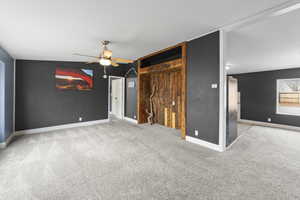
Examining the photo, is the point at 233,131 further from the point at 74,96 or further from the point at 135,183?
the point at 74,96

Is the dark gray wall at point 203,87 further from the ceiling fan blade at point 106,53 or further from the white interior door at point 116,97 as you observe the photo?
the white interior door at point 116,97

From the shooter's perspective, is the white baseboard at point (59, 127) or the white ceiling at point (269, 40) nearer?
the white ceiling at point (269, 40)

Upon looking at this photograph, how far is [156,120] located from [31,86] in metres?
4.85

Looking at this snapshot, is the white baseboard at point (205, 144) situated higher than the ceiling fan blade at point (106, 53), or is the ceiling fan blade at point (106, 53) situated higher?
the ceiling fan blade at point (106, 53)

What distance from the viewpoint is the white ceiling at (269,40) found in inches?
99.9

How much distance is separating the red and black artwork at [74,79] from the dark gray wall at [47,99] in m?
0.16

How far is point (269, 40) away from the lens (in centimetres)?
326

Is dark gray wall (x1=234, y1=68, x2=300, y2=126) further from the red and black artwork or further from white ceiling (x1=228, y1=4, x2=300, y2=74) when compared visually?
the red and black artwork

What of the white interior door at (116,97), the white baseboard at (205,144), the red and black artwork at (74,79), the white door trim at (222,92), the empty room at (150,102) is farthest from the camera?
the white interior door at (116,97)

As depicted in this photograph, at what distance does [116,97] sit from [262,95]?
744 centimetres

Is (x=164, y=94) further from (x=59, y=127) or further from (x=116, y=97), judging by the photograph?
(x=59, y=127)

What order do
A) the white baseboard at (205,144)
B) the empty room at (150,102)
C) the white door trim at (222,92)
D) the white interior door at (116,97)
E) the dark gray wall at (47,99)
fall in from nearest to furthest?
the empty room at (150,102) → the white door trim at (222,92) → the white baseboard at (205,144) → the dark gray wall at (47,99) → the white interior door at (116,97)

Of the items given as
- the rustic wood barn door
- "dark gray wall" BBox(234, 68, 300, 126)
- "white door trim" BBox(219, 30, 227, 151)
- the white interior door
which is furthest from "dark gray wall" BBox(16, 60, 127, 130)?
"dark gray wall" BBox(234, 68, 300, 126)

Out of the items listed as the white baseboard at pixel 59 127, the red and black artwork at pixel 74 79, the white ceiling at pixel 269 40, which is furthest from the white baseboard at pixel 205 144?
the red and black artwork at pixel 74 79
